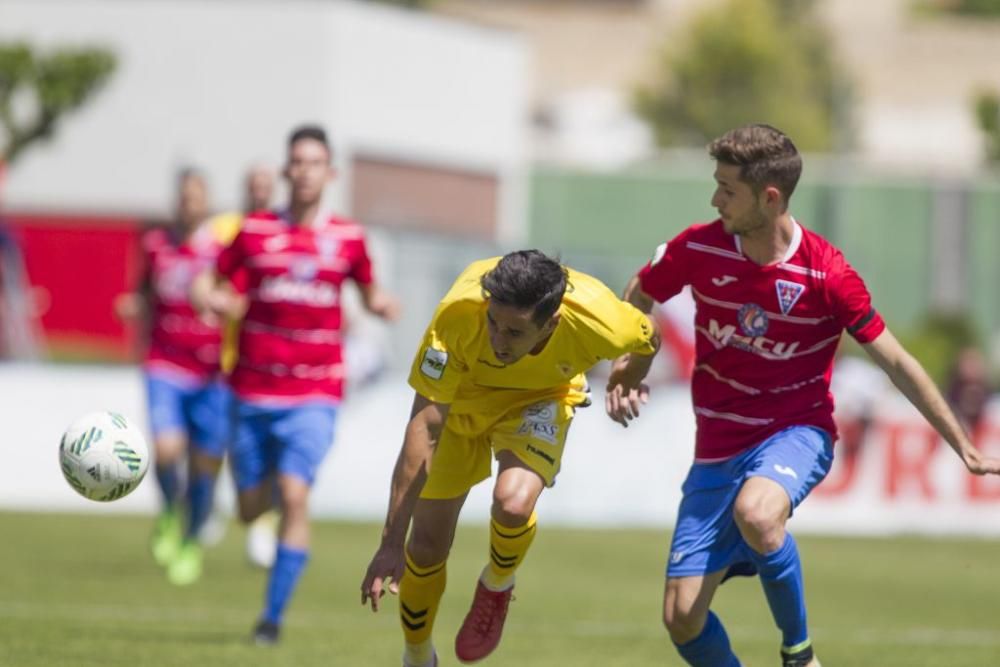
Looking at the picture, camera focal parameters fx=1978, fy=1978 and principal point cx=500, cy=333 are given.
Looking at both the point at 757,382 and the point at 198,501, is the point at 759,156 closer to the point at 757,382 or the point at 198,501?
the point at 757,382

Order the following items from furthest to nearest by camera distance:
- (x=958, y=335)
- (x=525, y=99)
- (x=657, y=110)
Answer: (x=525, y=99) < (x=657, y=110) < (x=958, y=335)

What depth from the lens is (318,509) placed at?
18609mm

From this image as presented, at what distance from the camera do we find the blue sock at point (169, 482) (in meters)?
13.1

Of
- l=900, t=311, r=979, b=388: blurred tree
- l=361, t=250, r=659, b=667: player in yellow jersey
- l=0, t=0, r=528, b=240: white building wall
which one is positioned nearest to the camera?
l=361, t=250, r=659, b=667: player in yellow jersey

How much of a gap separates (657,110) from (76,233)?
2497 cm

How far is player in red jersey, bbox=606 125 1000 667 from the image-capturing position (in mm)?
7480

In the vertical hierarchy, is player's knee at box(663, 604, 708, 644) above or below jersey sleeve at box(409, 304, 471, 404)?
below

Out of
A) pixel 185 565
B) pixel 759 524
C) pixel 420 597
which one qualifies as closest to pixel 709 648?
pixel 759 524

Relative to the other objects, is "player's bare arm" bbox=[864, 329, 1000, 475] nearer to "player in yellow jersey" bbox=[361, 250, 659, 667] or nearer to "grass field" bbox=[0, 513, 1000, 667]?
"player in yellow jersey" bbox=[361, 250, 659, 667]

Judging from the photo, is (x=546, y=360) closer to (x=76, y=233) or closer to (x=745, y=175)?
(x=745, y=175)

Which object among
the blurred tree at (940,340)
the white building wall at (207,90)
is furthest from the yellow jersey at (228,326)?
the white building wall at (207,90)

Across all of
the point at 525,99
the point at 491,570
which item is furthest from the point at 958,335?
the point at 525,99

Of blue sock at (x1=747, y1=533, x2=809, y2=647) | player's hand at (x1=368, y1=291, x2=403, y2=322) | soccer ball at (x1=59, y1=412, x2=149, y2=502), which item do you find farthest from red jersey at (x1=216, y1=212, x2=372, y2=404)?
blue sock at (x1=747, y1=533, x2=809, y2=647)

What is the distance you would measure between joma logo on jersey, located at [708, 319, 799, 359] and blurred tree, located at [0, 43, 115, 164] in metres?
16.1
